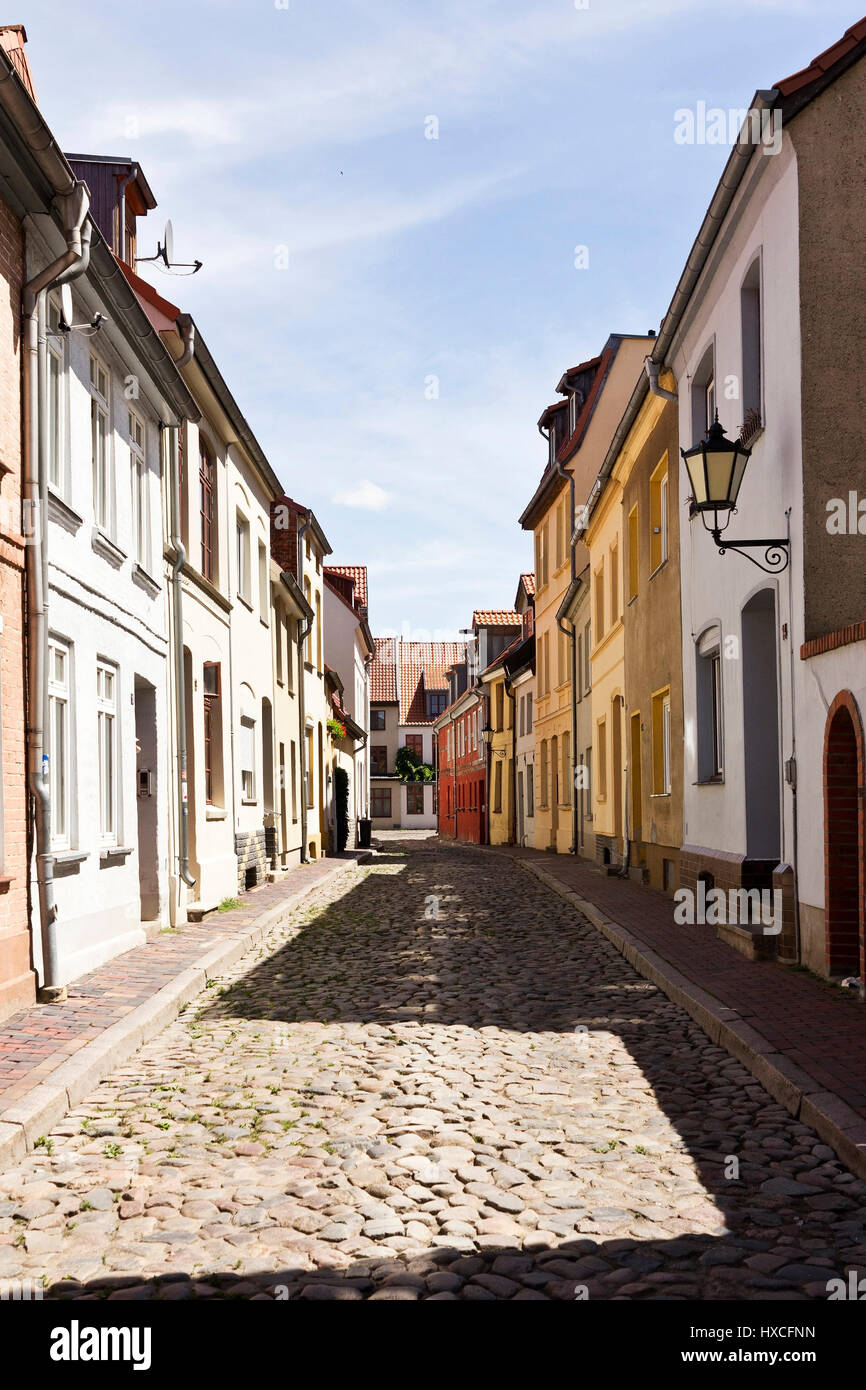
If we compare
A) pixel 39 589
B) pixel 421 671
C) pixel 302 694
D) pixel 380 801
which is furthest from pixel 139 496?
pixel 421 671

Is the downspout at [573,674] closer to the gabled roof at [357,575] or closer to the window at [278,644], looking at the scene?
the window at [278,644]

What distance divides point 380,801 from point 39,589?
202 ft

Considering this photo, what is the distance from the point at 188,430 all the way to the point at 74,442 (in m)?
5.30

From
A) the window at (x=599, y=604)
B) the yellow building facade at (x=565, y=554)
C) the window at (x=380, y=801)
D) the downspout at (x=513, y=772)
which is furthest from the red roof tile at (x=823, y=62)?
the window at (x=380, y=801)

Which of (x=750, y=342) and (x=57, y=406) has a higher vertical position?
(x=750, y=342)

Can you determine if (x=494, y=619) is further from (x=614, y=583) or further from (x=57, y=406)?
(x=57, y=406)

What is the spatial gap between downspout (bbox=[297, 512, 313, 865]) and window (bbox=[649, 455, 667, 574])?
33.5 ft

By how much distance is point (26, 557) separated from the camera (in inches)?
340

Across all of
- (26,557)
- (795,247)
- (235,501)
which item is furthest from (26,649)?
(235,501)

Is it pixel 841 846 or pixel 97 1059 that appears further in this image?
pixel 841 846

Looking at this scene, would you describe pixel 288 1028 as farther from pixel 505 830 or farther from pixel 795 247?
pixel 505 830

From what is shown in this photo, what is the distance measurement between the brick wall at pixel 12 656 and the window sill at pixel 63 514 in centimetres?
62

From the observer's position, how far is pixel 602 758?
938 inches

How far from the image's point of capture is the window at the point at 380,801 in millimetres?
69625
